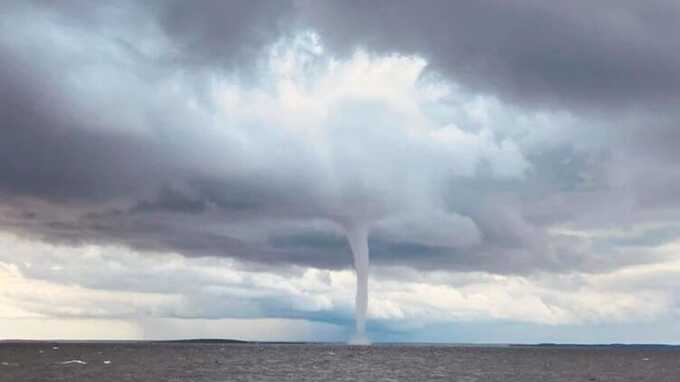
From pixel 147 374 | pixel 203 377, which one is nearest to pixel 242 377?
pixel 203 377

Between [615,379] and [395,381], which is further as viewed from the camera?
[615,379]

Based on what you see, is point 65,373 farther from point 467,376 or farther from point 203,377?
point 467,376

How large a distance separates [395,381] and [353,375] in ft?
60.0

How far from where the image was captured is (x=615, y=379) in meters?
155

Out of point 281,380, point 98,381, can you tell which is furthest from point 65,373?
point 281,380

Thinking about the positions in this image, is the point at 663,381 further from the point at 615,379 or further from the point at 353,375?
the point at 353,375

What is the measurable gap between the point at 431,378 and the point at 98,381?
200 ft

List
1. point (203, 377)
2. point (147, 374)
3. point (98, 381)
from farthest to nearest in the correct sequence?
point (147, 374) → point (203, 377) → point (98, 381)

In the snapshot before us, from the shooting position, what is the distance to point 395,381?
134 meters

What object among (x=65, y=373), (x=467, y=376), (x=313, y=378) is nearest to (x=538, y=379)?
(x=467, y=376)

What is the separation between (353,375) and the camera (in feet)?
494

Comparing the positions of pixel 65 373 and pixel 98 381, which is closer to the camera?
pixel 98 381

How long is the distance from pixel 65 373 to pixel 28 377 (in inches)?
662

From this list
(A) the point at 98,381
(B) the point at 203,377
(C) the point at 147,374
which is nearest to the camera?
(A) the point at 98,381
